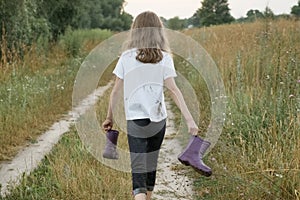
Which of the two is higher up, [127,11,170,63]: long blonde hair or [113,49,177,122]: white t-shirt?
[127,11,170,63]: long blonde hair

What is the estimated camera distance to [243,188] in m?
3.45

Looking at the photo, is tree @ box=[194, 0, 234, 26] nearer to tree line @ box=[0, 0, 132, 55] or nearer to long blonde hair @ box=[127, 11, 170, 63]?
tree line @ box=[0, 0, 132, 55]

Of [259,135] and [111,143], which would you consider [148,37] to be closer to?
[111,143]

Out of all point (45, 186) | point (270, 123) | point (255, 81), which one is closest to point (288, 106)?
point (270, 123)

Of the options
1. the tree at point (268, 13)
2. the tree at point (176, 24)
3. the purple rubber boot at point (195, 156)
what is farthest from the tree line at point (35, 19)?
the tree at point (176, 24)

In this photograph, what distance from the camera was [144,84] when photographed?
303cm

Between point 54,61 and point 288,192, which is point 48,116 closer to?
point 288,192

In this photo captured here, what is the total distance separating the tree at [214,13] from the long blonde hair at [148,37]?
42826 mm

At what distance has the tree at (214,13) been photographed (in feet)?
152

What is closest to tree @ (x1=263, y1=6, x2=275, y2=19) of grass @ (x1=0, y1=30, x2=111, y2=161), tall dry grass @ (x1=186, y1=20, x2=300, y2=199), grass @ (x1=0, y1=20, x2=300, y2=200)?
tall dry grass @ (x1=186, y1=20, x2=300, y2=199)

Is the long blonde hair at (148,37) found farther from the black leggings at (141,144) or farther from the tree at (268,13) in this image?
the tree at (268,13)

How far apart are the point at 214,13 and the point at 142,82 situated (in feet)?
153

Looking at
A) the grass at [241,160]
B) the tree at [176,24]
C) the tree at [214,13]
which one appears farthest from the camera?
the tree at [214,13]

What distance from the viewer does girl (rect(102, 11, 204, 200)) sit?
301 centimetres
